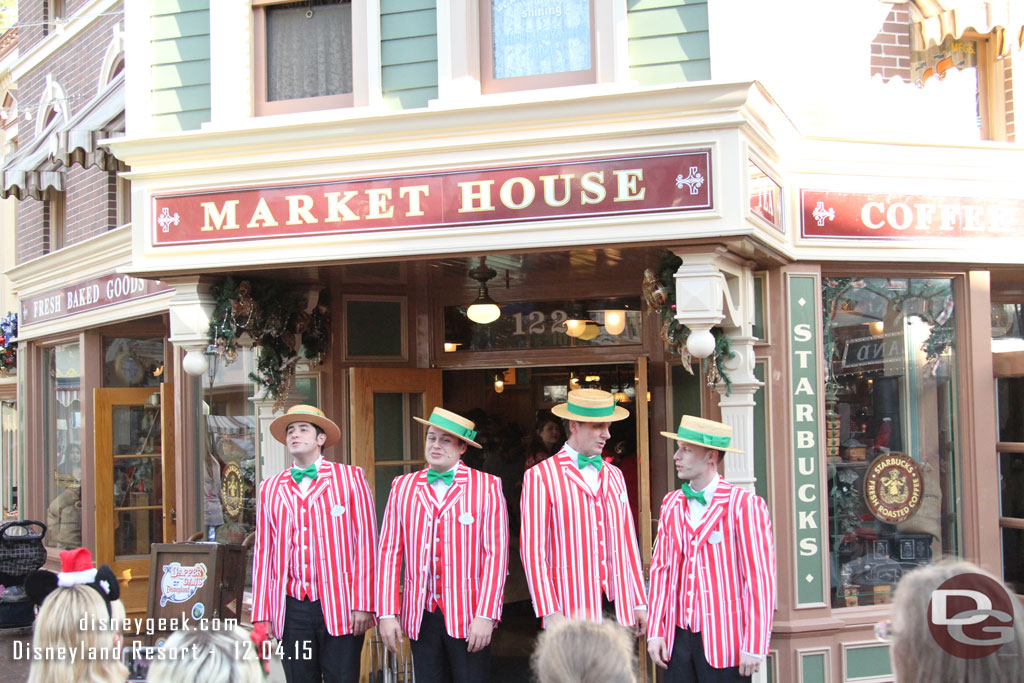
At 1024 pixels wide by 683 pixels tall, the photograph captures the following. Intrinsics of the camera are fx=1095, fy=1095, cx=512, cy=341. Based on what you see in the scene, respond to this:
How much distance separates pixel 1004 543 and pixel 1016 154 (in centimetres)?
266

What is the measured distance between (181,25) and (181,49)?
16 cm

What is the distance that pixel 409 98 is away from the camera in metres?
6.71

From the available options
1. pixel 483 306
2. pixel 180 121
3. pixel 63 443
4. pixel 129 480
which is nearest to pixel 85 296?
pixel 129 480

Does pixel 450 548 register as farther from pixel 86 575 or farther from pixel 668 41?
pixel 668 41

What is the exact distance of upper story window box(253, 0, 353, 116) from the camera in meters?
6.99

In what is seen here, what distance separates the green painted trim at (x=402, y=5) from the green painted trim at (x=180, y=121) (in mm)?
1334

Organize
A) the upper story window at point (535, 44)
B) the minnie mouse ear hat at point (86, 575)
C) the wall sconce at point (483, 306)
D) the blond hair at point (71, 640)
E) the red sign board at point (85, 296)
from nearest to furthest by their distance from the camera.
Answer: the blond hair at point (71, 640)
the minnie mouse ear hat at point (86, 575)
the upper story window at point (535, 44)
the wall sconce at point (483, 306)
the red sign board at point (85, 296)

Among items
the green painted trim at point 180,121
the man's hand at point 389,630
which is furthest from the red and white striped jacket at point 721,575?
the green painted trim at point 180,121

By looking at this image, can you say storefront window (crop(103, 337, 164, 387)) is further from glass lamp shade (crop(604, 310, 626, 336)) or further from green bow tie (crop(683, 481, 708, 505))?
green bow tie (crop(683, 481, 708, 505))

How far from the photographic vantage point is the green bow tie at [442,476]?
A: 224 inches

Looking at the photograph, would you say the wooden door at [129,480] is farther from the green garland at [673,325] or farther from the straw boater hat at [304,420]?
the green garland at [673,325]

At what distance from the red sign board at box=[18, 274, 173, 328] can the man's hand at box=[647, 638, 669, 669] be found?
5.46 meters

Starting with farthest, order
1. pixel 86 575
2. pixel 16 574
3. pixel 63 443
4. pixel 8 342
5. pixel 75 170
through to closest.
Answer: pixel 8 342 → pixel 63 443 → pixel 75 170 → pixel 16 574 → pixel 86 575

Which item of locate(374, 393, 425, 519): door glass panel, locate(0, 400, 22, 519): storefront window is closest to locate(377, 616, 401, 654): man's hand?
locate(374, 393, 425, 519): door glass panel
